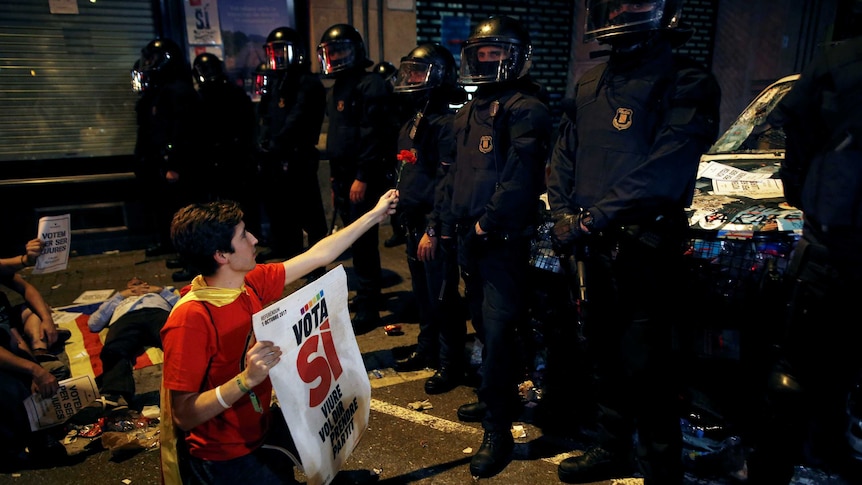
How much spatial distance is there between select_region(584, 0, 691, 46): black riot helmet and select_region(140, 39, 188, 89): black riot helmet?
18.7 ft

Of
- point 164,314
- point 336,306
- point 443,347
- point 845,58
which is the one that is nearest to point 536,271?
point 443,347

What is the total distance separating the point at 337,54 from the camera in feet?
17.5

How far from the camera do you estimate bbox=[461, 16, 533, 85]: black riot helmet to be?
3270 millimetres

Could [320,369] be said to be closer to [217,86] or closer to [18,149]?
[217,86]

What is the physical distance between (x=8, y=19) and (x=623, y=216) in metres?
8.25

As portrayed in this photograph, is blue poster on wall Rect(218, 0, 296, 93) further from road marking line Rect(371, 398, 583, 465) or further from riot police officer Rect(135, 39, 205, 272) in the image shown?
road marking line Rect(371, 398, 583, 465)

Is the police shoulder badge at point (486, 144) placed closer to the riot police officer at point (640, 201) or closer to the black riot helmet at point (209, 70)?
the riot police officer at point (640, 201)

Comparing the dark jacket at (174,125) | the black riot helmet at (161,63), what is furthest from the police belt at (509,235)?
the black riot helmet at (161,63)

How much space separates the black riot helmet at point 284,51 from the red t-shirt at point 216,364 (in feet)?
14.1

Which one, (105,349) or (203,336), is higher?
(203,336)

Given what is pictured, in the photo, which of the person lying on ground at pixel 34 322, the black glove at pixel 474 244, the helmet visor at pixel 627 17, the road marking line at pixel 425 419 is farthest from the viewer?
the person lying on ground at pixel 34 322

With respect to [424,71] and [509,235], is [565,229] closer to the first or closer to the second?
[509,235]

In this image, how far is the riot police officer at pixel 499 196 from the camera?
3.07 meters

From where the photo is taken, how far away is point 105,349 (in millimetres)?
4137
